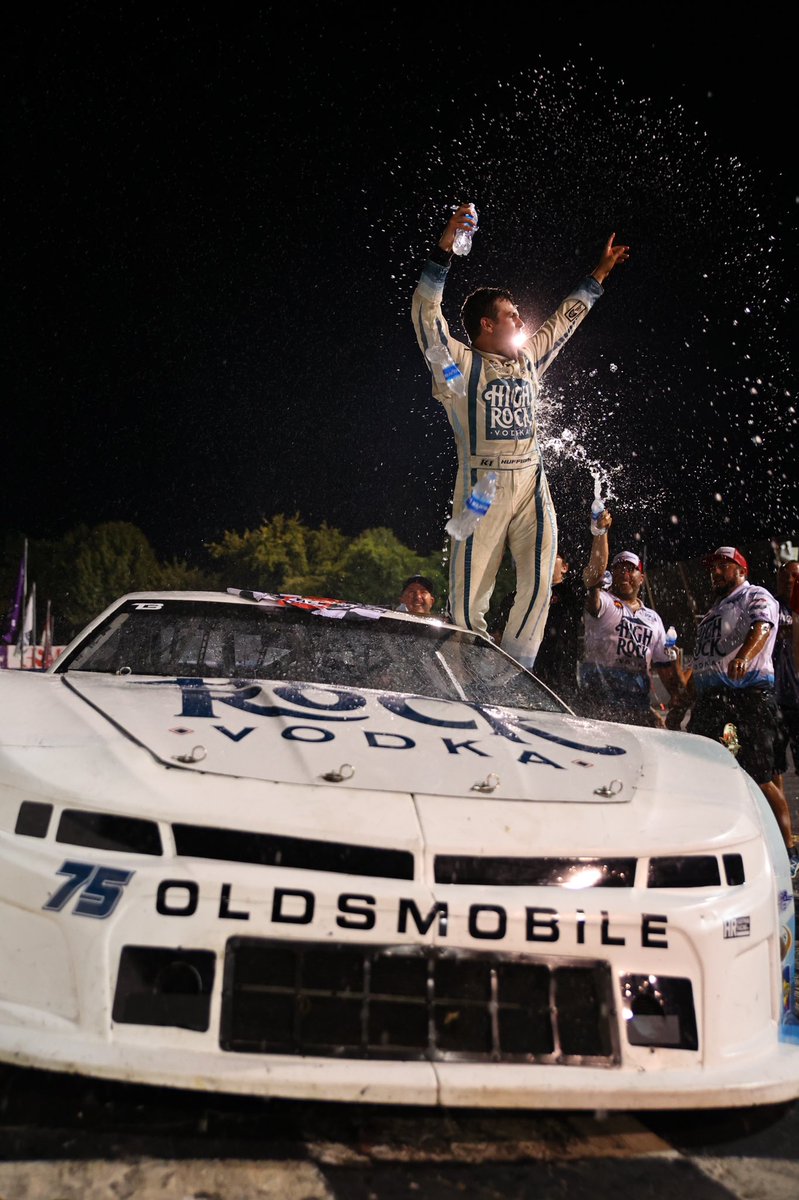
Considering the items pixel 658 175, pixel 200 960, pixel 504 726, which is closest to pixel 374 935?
pixel 200 960

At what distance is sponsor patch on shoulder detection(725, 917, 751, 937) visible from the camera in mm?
2141

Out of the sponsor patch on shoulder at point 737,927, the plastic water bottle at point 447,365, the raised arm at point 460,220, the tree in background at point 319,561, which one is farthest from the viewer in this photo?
the tree in background at point 319,561

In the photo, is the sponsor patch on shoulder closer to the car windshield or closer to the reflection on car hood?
the reflection on car hood

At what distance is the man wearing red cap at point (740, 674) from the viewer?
544 centimetres

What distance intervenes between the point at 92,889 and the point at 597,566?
437 cm

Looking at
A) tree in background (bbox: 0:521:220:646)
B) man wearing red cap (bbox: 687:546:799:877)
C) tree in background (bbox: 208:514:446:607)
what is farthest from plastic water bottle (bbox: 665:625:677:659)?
tree in background (bbox: 0:521:220:646)

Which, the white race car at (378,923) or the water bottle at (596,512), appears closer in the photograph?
the white race car at (378,923)

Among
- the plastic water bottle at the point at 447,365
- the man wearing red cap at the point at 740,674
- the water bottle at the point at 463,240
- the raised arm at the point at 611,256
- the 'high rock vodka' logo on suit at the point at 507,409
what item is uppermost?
the raised arm at the point at 611,256

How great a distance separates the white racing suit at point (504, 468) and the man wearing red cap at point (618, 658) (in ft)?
2.51

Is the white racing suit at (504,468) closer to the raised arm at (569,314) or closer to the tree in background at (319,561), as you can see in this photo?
the raised arm at (569,314)

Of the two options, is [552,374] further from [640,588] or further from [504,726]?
[504,726]

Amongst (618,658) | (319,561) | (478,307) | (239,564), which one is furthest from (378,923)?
(239,564)

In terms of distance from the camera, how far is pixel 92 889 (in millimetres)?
1918

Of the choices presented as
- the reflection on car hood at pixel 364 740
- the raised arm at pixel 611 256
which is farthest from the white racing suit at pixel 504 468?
the reflection on car hood at pixel 364 740
